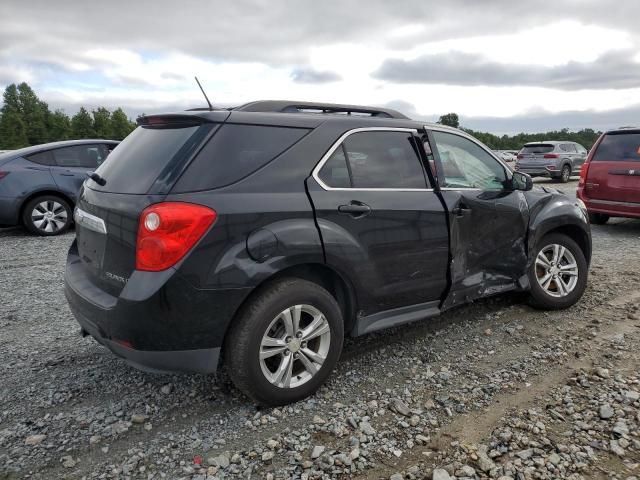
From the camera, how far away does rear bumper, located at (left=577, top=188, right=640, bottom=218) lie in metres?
8.08

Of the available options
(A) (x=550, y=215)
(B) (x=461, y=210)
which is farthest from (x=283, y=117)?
(A) (x=550, y=215)

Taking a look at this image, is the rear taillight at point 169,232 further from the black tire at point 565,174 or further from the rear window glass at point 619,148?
the black tire at point 565,174

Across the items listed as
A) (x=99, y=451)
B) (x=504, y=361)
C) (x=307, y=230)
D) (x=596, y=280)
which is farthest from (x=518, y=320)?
(x=99, y=451)

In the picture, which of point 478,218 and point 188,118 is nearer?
point 188,118

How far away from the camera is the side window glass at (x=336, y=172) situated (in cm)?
311

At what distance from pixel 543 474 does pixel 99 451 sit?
7.27 ft

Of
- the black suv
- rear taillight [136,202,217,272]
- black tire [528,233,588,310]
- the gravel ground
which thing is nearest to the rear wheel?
black tire [528,233,588,310]

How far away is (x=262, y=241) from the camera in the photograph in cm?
277

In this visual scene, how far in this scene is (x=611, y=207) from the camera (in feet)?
27.6

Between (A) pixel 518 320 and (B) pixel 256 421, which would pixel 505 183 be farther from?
(B) pixel 256 421

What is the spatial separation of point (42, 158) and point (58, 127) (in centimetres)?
6802

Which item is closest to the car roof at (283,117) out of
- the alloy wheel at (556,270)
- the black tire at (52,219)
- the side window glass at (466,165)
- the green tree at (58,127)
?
the side window glass at (466,165)

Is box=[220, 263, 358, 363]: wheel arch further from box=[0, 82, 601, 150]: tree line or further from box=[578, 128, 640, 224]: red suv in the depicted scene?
box=[0, 82, 601, 150]: tree line

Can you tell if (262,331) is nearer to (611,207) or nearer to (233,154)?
(233,154)
